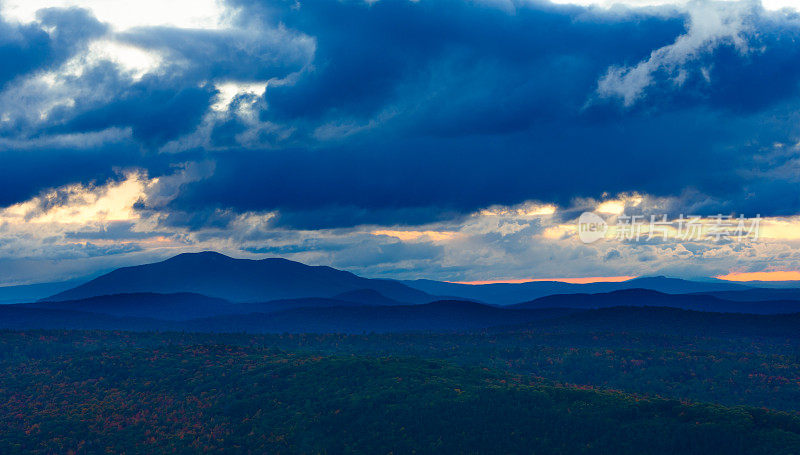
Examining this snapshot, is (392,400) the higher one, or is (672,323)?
(672,323)

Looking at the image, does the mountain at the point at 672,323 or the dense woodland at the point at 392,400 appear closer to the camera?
the dense woodland at the point at 392,400

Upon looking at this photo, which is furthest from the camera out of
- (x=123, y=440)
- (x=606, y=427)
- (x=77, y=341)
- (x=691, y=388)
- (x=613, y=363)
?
(x=77, y=341)

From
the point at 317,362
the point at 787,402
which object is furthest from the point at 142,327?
the point at 787,402

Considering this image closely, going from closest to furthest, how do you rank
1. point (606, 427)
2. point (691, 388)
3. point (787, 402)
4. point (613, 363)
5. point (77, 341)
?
point (606, 427) → point (787, 402) → point (691, 388) → point (613, 363) → point (77, 341)

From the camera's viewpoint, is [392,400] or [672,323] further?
[672,323]

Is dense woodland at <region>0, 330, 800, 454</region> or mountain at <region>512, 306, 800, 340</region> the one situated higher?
mountain at <region>512, 306, 800, 340</region>

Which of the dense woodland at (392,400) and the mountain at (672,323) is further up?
the mountain at (672,323)

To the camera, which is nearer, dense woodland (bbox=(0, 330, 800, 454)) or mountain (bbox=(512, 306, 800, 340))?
dense woodland (bbox=(0, 330, 800, 454))

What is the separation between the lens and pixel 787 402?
70.8 meters

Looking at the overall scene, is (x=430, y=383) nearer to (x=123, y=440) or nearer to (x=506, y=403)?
(x=506, y=403)

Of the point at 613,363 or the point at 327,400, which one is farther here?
the point at 613,363

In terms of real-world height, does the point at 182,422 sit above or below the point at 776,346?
below

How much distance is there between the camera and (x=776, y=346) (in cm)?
11081

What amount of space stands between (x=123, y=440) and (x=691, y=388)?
224 ft
